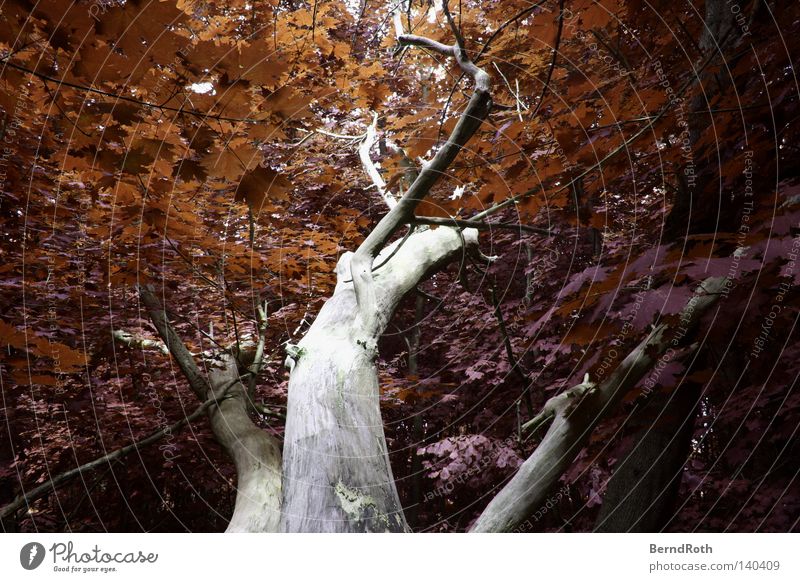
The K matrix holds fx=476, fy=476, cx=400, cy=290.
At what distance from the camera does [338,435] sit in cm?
202

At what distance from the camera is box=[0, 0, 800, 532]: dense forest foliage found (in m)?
1.25

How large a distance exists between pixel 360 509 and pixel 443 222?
116cm

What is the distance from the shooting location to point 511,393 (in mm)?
5125

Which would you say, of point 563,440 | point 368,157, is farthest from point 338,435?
point 368,157

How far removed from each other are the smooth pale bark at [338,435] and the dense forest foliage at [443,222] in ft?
1.35

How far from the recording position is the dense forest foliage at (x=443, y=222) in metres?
1.25
